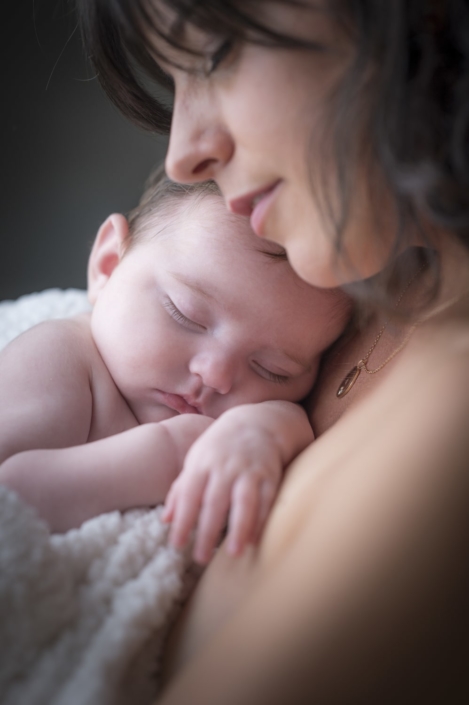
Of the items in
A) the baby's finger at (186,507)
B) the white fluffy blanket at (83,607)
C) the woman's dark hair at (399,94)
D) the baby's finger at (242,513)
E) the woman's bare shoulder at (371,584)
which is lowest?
the white fluffy blanket at (83,607)

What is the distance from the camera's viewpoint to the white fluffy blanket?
0.57 metres

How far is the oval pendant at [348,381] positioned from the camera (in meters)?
0.98

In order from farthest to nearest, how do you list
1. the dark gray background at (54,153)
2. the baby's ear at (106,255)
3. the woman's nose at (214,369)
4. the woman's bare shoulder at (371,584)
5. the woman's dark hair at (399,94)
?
1. the dark gray background at (54,153)
2. the baby's ear at (106,255)
3. the woman's nose at (214,369)
4. the woman's dark hair at (399,94)
5. the woman's bare shoulder at (371,584)

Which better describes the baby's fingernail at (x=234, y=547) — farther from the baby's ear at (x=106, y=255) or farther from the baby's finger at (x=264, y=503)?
the baby's ear at (x=106, y=255)

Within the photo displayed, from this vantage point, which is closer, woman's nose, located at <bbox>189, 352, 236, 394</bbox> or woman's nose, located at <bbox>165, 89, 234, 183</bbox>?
woman's nose, located at <bbox>165, 89, 234, 183</bbox>

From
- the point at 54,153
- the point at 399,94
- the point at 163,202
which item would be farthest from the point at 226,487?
the point at 54,153

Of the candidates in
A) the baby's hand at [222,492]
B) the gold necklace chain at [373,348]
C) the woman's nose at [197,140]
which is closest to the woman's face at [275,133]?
the woman's nose at [197,140]

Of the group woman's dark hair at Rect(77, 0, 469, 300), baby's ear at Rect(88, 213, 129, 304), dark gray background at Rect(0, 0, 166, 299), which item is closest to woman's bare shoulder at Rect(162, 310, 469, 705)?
woman's dark hair at Rect(77, 0, 469, 300)

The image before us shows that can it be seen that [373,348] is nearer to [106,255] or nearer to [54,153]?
[106,255]

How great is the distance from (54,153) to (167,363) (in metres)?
0.80

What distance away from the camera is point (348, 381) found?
99 cm

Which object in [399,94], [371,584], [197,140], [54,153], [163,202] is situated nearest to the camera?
[371,584]

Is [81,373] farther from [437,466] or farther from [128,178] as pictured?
[128,178]

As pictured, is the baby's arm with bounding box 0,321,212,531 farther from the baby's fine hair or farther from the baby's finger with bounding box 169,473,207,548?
the baby's fine hair
